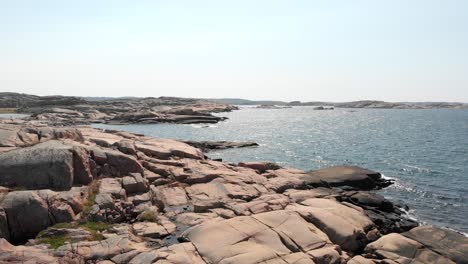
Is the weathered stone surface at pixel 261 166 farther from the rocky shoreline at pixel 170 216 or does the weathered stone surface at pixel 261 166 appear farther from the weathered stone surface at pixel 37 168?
the weathered stone surface at pixel 37 168

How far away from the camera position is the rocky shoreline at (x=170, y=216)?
1681 centimetres

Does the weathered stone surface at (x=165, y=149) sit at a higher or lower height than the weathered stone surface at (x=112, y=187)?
higher

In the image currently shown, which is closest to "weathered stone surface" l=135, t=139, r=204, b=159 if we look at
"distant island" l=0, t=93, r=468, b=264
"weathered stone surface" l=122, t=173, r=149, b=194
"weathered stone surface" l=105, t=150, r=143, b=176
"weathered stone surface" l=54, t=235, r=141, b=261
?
"distant island" l=0, t=93, r=468, b=264

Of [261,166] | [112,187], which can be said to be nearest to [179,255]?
[112,187]

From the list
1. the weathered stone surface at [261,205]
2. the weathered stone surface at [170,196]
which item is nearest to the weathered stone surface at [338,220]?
the weathered stone surface at [261,205]

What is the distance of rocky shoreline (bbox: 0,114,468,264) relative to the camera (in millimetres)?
16812

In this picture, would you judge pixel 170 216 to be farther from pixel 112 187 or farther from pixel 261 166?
pixel 261 166

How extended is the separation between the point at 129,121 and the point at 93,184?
85511mm

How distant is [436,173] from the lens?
144 ft

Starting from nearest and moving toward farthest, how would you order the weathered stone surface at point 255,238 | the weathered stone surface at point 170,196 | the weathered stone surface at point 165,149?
the weathered stone surface at point 255,238
the weathered stone surface at point 170,196
the weathered stone surface at point 165,149

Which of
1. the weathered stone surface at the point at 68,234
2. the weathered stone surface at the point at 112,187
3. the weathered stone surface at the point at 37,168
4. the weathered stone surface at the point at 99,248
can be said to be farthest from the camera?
the weathered stone surface at the point at 112,187

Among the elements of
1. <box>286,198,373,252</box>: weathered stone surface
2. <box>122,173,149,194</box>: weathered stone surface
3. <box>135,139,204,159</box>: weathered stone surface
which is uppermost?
<box>135,139,204,159</box>: weathered stone surface

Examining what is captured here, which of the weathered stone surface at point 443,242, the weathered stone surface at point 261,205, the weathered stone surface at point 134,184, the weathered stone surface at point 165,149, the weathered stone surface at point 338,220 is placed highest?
the weathered stone surface at point 165,149

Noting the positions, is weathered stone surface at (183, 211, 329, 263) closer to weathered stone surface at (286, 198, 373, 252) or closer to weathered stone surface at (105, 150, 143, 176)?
weathered stone surface at (286, 198, 373, 252)
